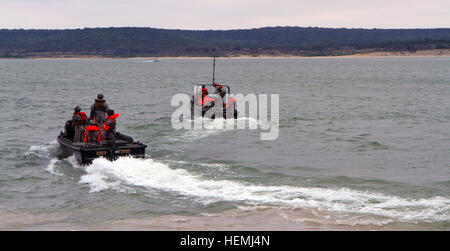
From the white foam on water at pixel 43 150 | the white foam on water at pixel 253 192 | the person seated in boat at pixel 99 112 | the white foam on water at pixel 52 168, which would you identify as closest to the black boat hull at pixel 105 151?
the white foam on water at pixel 253 192

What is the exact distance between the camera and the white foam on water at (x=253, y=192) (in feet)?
49.1

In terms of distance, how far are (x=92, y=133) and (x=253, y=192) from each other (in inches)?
252

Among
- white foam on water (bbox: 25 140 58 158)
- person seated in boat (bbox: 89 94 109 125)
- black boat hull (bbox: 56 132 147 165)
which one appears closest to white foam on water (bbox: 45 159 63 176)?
black boat hull (bbox: 56 132 147 165)

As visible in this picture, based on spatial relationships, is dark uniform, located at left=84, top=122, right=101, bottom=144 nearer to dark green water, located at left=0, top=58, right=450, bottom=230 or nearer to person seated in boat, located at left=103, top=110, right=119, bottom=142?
person seated in boat, located at left=103, top=110, right=119, bottom=142

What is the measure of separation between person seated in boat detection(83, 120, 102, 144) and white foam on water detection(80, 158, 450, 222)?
109cm

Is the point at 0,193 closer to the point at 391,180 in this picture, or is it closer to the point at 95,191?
the point at 95,191

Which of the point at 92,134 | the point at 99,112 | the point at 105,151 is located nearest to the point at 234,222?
the point at 105,151

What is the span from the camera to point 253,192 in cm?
1672

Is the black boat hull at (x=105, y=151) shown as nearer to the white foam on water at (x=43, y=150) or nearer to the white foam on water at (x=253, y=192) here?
the white foam on water at (x=253, y=192)

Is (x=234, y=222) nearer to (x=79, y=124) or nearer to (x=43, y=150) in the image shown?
(x=79, y=124)

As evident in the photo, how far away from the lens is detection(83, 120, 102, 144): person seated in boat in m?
20.0

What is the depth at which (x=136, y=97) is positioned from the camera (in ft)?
170
